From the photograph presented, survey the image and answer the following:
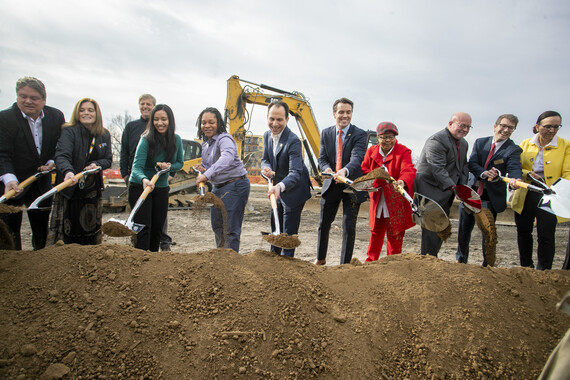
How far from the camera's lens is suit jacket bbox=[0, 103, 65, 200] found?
9.16 feet

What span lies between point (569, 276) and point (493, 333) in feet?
3.26

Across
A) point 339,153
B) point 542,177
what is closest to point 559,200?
point 542,177

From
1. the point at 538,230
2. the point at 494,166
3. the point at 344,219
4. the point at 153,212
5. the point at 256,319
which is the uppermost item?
the point at 494,166

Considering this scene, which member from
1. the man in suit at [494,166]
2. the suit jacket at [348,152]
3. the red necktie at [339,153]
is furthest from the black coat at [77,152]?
the man in suit at [494,166]

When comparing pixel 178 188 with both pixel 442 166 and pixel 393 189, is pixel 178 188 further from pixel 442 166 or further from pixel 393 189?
pixel 442 166

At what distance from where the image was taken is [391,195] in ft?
10.1

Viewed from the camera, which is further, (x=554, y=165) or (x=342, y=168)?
(x=342, y=168)

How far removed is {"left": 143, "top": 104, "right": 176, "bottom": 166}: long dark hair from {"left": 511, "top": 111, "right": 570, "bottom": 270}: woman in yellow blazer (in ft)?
12.7

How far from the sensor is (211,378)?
1271 mm

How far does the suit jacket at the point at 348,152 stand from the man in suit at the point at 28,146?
2.90 meters

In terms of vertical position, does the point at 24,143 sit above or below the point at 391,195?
above

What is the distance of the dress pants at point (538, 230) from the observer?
307 cm

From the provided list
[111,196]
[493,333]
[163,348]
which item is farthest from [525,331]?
[111,196]

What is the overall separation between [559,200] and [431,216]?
1132mm
